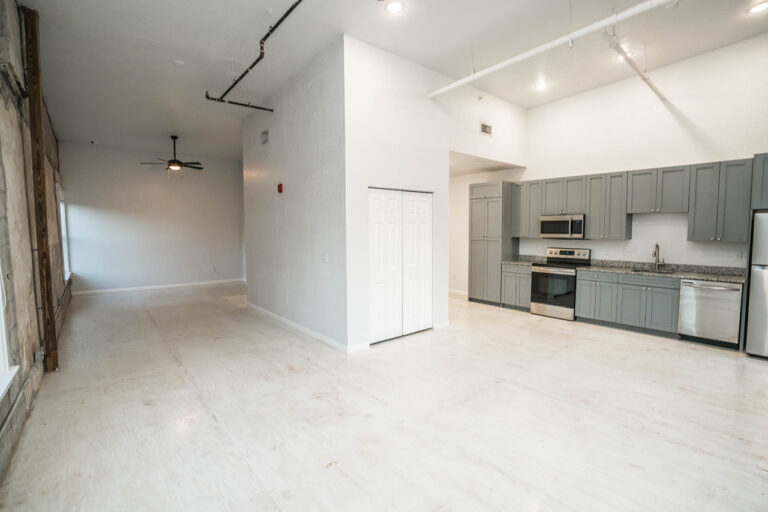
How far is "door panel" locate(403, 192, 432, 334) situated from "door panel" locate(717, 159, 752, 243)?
12.4 feet

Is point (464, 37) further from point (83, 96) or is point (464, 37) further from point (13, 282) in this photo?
point (83, 96)

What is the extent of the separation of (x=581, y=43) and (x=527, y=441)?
4719mm

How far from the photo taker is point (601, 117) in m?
5.92

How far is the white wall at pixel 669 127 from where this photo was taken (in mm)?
4574

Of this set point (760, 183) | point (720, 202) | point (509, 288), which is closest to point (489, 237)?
point (509, 288)

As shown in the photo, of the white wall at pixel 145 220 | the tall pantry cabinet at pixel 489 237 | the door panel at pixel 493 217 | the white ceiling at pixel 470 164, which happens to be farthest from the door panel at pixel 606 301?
the white wall at pixel 145 220

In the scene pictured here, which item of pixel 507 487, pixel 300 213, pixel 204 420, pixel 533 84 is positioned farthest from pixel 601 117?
pixel 204 420

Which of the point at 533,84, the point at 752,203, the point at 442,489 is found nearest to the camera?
the point at 442,489

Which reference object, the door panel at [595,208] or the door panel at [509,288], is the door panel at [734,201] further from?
the door panel at [509,288]

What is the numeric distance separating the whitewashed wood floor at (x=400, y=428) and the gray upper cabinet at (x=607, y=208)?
1766mm

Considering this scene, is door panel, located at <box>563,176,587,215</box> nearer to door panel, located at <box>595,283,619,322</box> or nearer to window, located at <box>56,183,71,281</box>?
door panel, located at <box>595,283,619,322</box>

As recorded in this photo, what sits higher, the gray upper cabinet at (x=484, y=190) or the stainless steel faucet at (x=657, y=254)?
the gray upper cabinet at (x=484, y=190)

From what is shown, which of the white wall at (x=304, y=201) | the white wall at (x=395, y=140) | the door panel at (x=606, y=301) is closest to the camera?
the white wall at (x=395, y=140)

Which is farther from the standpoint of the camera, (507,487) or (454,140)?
(454,140)
